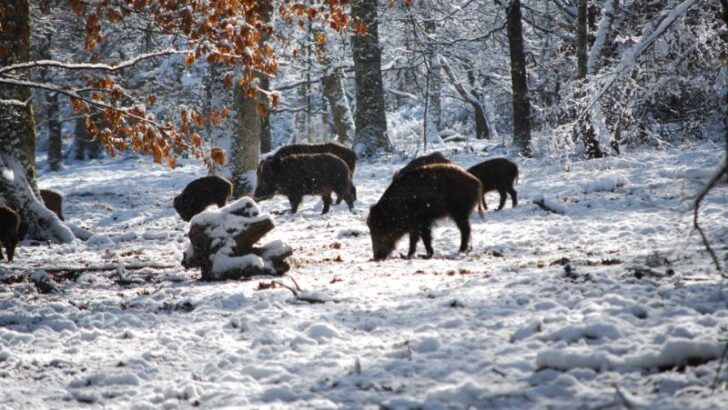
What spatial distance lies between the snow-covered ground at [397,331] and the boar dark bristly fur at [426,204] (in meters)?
0.41

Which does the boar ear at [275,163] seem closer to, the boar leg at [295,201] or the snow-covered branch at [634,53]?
the boar leg at [295,201]

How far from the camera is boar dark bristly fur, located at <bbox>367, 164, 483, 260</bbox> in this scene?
8.67 m

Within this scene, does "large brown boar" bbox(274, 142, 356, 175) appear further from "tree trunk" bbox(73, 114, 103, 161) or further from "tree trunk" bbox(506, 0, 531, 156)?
"tree trunk" bbox(73, 114, 103, 161)

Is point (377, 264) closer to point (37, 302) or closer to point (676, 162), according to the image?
point (37, 302)

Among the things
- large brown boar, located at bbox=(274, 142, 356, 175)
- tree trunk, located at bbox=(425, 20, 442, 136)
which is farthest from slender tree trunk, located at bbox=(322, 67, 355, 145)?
large brown boar, located at bbox=(274, 142, 356, 175)

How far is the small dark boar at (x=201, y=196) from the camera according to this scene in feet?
43.6

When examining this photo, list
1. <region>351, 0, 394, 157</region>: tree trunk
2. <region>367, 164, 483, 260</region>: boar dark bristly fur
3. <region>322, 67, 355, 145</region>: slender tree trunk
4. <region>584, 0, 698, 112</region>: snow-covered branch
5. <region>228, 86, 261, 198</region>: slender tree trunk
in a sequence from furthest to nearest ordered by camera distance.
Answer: <region>322, 67, 355, 145</region>: slender tree trunk < <region>351, 0, 394, 157</region>: tree trunk < <region>228, 86, 261, 198</region>: slender tree trunk < <region>584, 0, 698, 112</region>: snow-covered branch < <region>367, 164, 483, 260</region>: boar dark bristly fur

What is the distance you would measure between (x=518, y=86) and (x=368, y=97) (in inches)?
174

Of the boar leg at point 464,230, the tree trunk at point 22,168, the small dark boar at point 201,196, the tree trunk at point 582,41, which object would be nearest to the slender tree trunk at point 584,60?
the tree trunk at point 582,41

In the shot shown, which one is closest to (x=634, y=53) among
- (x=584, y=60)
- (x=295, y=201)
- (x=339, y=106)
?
(x=584, y=60)

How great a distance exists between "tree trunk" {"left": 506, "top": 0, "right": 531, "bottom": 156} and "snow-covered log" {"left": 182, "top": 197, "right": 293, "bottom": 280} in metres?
12.1

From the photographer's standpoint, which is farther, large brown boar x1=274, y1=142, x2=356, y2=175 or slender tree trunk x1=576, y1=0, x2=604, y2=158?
large brown boar x1=274, y1=142, x2=356, y2=175

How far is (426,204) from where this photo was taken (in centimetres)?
869

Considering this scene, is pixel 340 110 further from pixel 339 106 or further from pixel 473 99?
pixel 473 99
